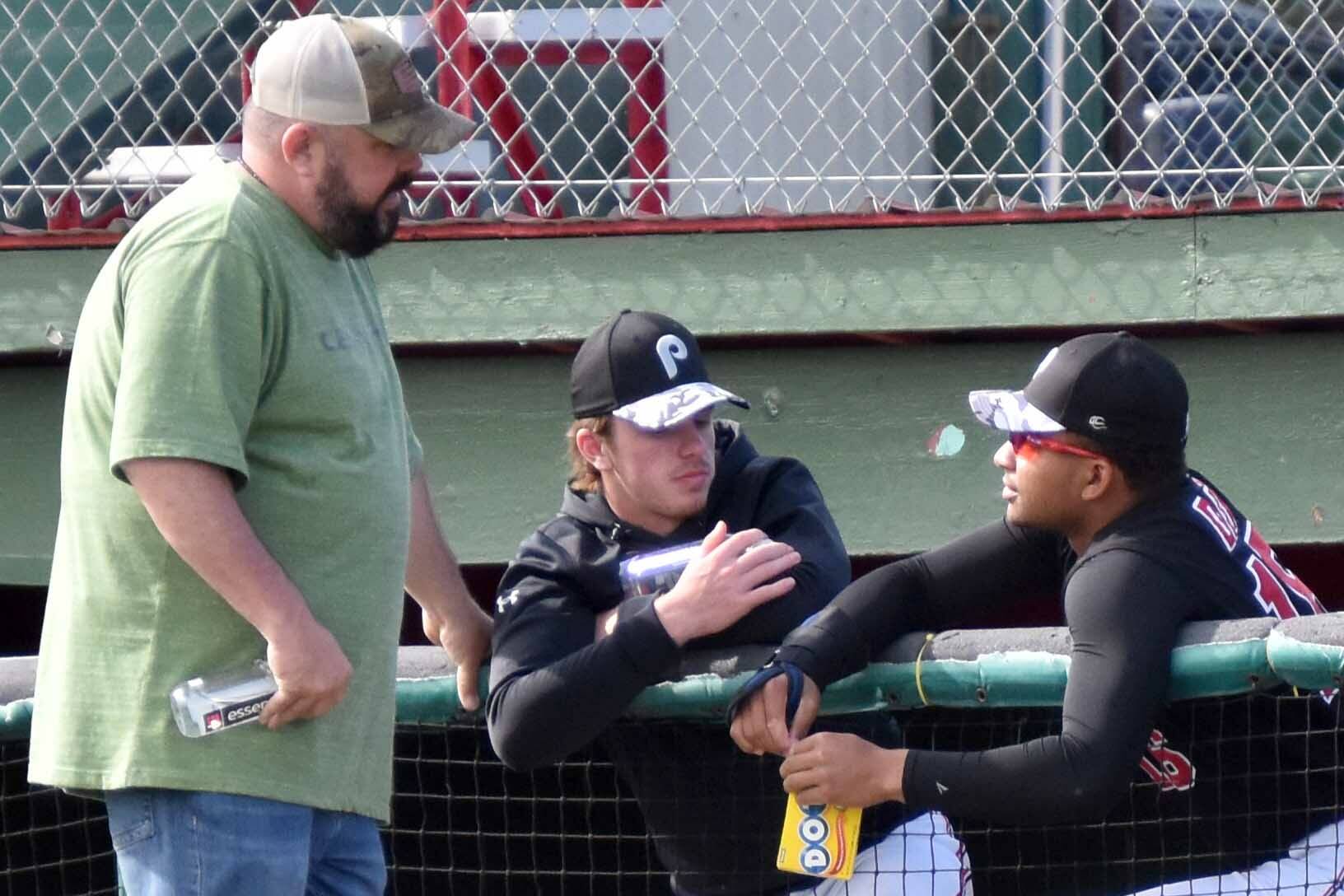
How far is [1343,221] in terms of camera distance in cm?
399

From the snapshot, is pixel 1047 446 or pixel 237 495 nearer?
pixel 237 495

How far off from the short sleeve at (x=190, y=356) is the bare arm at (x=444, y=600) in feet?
2.04

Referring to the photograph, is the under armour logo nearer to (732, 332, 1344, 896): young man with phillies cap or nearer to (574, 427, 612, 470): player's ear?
(574, 427, 612, 470): player's ear

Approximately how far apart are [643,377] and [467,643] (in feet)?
1.78

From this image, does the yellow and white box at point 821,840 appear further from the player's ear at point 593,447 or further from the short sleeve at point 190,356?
the short sleeve at point 190,356

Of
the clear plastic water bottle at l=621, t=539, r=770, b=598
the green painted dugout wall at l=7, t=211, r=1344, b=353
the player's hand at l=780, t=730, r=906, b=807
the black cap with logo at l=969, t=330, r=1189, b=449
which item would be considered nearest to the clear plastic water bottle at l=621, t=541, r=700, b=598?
the clear plastic water bottle at l=621, t=539, r=770, b=598

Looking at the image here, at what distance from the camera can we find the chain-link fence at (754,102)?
4.01 metres

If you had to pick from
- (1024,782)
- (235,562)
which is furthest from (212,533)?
(1024,782)

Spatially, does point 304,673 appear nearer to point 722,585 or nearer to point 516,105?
point 722,585

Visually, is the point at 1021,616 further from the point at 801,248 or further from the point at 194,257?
the point at 194,257

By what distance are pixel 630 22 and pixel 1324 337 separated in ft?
6.05

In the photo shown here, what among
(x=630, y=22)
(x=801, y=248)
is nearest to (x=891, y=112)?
(x=801, y=248)

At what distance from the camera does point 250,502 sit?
2.29 meters

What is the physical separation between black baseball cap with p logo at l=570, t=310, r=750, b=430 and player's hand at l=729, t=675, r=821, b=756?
0.55 metres
